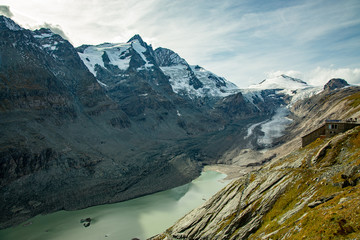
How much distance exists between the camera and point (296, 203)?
107ft

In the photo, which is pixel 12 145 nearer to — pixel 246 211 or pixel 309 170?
pixel 246 211

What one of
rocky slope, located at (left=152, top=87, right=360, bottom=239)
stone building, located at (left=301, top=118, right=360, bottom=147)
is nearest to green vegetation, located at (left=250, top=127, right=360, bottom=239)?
rocky slope, located at (left=152, top=87, right=360, bottom=239)

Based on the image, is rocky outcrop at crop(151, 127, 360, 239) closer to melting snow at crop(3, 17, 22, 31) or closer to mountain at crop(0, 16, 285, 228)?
mountain at crop(0, 16, 285, 228)

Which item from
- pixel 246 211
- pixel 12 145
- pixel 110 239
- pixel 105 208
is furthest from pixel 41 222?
pixel 246 211

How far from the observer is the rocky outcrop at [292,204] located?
78.1 feet

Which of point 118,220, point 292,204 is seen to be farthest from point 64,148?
point 292,204

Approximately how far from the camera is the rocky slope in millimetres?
23672

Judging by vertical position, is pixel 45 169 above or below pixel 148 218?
above

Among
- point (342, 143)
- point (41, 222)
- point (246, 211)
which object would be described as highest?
point (342, 143)

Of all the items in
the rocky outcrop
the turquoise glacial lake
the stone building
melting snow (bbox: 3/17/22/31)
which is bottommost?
the turquoise glacial lake

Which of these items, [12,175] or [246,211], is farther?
[12,175]

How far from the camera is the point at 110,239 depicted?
233 feet

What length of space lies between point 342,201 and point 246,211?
1623 centimetres

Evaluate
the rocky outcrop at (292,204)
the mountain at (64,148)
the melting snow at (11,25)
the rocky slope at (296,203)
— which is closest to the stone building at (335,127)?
the rocky slope at (296,203)
